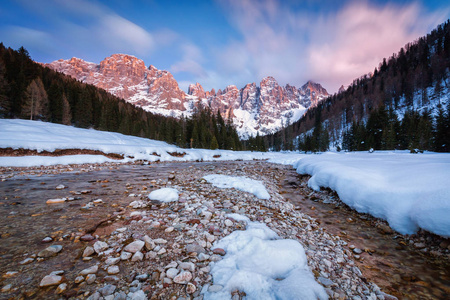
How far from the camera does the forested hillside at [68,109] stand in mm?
43219

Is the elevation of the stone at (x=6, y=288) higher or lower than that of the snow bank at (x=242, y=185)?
lower

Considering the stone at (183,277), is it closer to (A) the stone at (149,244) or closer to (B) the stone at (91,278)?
(A) the stone at (149,244)

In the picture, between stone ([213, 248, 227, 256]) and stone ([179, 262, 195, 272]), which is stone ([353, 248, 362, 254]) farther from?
stone ([179, 262, 195, 272])

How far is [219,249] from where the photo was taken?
3.36 metres

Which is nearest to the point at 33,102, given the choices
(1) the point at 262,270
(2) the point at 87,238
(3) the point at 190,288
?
(2) the point at 87,238

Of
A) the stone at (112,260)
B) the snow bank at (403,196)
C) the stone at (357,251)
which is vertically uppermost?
the snow bank at (403,196)

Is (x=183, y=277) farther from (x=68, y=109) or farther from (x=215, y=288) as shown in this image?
(x=68, y=109)

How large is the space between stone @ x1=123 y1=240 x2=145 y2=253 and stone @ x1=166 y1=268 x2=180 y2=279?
0.95 m

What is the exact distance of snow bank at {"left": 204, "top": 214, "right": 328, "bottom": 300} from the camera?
2.33 m

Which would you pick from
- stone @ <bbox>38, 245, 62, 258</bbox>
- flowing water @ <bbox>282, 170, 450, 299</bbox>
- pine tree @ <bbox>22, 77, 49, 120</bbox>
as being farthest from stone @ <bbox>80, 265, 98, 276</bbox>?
pine tree @ <bbox>22, 77, 49, 120</bbox>

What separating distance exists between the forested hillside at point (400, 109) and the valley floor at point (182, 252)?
1951 inches

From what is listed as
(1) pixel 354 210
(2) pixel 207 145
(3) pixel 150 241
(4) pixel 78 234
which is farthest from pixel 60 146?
(2) pixel 207 145

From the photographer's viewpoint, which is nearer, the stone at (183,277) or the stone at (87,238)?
the stone at (183,277)

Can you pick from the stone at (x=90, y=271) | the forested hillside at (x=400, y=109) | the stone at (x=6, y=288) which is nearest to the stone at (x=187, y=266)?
the stone at (x=90, y=271)
